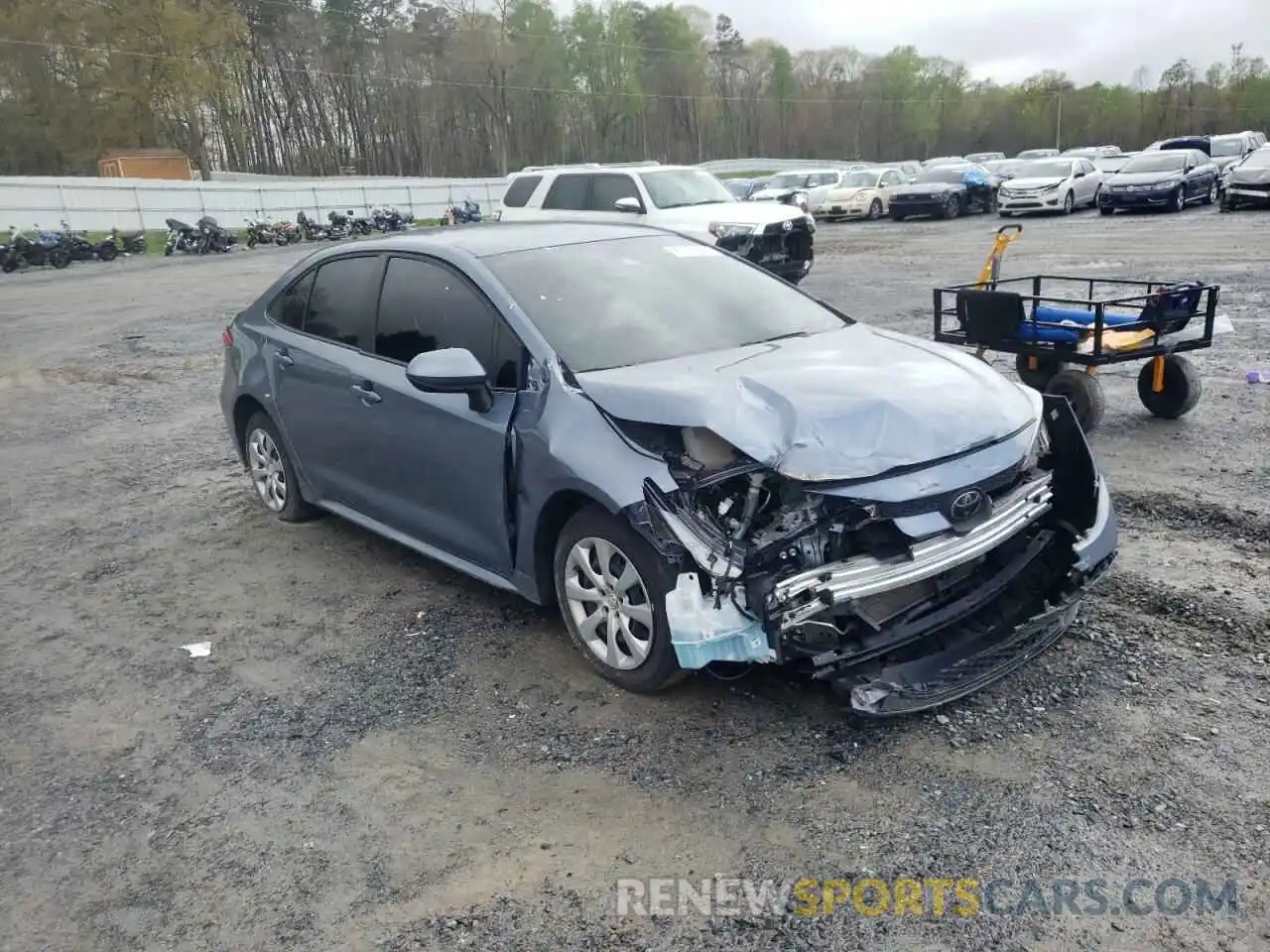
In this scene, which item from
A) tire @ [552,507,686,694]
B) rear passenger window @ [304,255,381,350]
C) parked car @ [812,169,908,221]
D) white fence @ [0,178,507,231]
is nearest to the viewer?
tire @ [552,507,686,694]

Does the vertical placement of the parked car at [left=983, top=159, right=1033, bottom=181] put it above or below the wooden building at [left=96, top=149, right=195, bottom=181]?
below

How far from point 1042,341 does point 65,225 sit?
35751 mm

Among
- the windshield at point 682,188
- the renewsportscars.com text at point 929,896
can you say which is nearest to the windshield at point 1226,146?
the windshield at point 682,188

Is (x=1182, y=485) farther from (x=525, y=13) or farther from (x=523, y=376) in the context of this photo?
(x=525, y=13)

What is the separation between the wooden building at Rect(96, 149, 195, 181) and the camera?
5322cm

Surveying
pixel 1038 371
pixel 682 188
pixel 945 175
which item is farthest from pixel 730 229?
pixel 945 175

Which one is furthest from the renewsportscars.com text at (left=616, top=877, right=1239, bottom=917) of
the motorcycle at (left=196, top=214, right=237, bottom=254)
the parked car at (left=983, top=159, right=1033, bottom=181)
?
the motorcycle at (left=196, top=214, right=237, bottom=254)

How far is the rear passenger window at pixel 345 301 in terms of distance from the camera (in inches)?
201

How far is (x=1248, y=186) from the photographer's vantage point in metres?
23.4

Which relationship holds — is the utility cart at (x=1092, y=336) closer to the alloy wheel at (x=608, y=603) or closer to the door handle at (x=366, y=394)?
the alloy wheel at (x=608, y=603)

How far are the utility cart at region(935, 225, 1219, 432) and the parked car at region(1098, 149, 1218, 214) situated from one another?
20.7 m

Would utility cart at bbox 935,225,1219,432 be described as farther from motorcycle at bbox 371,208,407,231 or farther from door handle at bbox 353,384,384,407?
motorcycle at bbox 371,208,407,231

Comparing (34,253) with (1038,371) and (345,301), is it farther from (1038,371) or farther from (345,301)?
(1038,371)

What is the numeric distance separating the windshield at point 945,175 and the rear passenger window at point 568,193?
17812 mm
